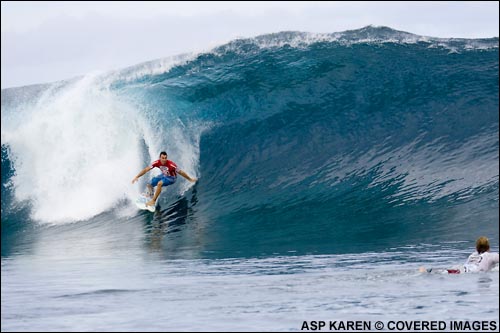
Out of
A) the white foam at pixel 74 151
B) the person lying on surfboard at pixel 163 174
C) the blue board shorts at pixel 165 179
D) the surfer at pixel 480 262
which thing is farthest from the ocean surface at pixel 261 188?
the blue board shorts at pixel 165 179

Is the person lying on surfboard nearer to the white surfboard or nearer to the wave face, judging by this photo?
the white surfboard

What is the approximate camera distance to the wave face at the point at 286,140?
14.0m

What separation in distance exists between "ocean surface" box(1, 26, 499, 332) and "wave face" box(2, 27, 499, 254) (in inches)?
1.6

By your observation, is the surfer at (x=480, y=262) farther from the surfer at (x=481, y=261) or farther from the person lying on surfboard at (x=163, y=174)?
the person lying on surfboard at (x=163, y=174)

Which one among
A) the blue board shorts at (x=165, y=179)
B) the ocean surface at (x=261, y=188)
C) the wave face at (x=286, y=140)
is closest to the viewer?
the ocean surface at (x=261, y=188)

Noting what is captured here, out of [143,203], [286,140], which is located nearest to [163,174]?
[143,203]

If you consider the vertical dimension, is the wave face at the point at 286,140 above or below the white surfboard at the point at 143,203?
above

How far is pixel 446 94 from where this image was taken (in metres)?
17.6

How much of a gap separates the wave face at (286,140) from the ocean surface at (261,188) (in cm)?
4

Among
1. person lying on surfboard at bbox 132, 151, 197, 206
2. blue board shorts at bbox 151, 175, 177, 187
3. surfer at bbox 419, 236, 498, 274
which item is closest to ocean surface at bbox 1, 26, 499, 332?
surfer at bbox 419, 236, 498, 274

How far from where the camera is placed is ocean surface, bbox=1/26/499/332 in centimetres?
838

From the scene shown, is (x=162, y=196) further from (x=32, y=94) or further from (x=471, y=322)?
(x=471, y=322)

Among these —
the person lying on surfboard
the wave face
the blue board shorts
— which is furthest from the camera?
the blue board shorts

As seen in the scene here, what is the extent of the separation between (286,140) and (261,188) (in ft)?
5.73
